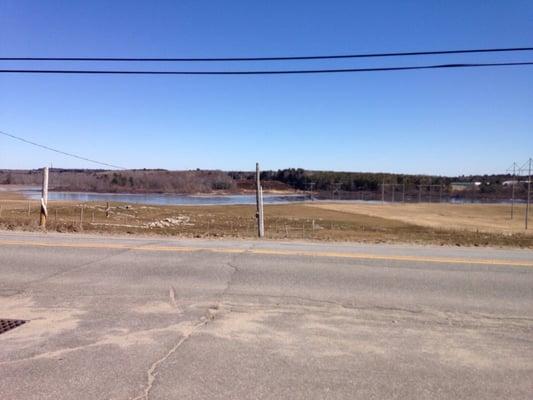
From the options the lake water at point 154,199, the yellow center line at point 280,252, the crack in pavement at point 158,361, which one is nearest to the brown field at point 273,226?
the yellow center line at point 280,252

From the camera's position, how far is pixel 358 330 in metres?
5.72

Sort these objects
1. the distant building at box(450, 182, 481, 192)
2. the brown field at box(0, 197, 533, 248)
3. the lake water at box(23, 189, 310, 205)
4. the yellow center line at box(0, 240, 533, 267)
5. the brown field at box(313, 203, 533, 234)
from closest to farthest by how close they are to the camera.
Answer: the yellow center line at box(0, 240, 533, 267)
the brown field at box(0, 197, 533, 248)
the brown field at box(313, 203, 533, 234)
the lake water at box(23, 189, 310, 205)
the distant building at box(450, 182, 481, 192)

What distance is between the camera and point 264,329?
5.72 meters

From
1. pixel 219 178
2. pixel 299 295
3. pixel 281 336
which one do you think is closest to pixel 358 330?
pixel 281 336

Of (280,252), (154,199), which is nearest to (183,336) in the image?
(280,252)

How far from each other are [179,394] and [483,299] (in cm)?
492

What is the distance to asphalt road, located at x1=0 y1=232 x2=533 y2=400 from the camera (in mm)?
4246

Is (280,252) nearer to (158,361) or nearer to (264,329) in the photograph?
(264,329)

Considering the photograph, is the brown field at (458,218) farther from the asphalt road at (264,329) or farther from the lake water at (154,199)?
the lake water at (154,199)

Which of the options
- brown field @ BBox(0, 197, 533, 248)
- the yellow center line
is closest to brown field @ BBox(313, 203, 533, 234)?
brown field @ BBox(0, 197, 533, 248)

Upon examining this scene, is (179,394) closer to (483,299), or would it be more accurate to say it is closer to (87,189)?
(483,299)

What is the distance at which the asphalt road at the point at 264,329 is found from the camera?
425 centimetres

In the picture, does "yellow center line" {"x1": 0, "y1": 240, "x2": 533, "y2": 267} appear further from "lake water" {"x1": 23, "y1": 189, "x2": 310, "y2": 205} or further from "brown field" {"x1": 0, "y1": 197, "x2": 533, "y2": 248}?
"lake water" {"x1": 23, "y1": 189, "x2": 310, "y2": 205}

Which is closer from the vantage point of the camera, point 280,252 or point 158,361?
point 158,361
